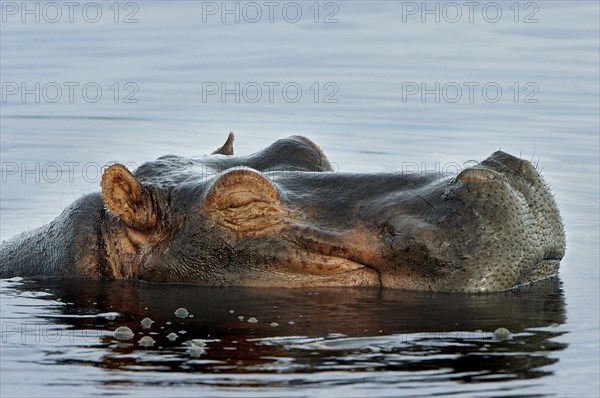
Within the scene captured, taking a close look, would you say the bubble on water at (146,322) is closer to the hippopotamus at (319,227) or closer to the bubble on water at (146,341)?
the bubble on water at (146,341)

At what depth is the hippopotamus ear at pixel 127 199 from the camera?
11.5 meters

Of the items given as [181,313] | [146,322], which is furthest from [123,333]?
[181,313]

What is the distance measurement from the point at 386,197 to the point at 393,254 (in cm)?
43

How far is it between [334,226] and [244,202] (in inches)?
25.6

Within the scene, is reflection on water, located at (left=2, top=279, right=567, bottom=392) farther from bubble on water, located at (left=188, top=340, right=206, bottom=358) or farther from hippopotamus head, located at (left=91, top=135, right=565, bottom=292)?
hippopotamus head, located at (left=91, top=135, right=565, bottom=292)

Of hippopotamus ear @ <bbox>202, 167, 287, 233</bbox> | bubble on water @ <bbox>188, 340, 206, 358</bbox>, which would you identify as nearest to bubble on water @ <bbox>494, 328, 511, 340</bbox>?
bubble on water @ <bbox>188, 340, 206, 358</bbox>

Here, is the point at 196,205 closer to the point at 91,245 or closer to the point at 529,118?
the point at 91,245

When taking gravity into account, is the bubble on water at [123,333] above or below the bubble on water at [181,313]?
below

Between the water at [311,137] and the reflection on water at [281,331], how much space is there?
0.08 ft

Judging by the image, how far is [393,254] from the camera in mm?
11070

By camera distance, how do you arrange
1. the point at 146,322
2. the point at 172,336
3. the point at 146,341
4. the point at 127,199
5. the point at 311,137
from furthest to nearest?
the point at 311,137
the point at 127,199
the point at 146,322
the point at 172,336
the point at 146,341

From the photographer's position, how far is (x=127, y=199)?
11.7 metres

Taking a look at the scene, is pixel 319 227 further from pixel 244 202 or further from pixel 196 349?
pixel 196 349

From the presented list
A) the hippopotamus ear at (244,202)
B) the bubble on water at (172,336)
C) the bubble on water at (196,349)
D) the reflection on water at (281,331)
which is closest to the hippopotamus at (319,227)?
the hippopotamus ear at (244,202)
